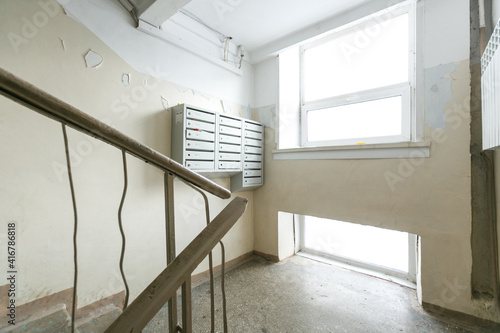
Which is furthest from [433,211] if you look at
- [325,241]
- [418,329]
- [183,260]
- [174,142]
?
[174,142]

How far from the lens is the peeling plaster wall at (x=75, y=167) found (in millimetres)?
1167

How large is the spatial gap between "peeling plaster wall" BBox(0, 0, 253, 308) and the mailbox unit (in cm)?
21

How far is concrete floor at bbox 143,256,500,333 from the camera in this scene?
56.5 inches

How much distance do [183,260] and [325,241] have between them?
87.9 inches

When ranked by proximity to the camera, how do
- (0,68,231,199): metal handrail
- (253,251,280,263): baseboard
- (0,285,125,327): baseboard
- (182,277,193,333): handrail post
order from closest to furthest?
(0,68,231,199): metal handrail → (182,277,193,333): handrail post → (0,285,125,327): baseboard → (253,251,280,263): baseboard

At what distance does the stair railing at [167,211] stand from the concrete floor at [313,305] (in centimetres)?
101

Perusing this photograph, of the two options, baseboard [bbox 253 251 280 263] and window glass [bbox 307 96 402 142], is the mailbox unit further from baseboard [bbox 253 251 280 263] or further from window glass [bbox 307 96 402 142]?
baseboard [bbox 253 251 280 263]

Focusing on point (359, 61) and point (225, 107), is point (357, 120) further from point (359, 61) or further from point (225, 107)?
point (225, 107)

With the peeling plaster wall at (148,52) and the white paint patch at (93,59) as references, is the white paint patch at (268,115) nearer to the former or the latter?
the peeling plaster wall at (148,52)

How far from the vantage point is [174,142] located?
176cm

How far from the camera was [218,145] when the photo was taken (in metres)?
1.93

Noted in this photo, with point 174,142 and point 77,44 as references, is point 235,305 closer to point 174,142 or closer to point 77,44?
point 174,142

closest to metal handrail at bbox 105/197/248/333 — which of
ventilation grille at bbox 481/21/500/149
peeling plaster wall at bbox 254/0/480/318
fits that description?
ventilation grille at bbox 481/21/500/149

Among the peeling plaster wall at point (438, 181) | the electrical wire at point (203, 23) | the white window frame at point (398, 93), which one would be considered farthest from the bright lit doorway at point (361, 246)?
the electrical wire at point (203, 23)
